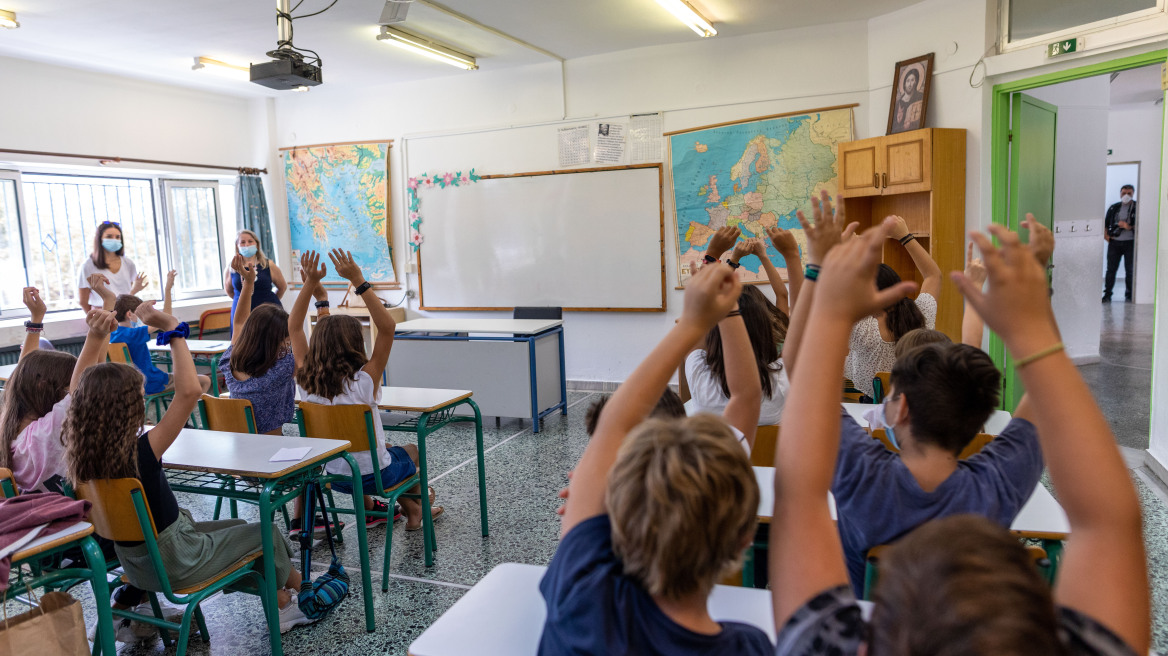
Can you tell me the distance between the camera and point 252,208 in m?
7.45

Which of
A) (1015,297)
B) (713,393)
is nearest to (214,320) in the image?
(713,393)

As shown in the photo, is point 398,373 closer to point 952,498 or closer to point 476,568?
point 476,568

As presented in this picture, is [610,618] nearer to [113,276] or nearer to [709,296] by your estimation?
[709,296]

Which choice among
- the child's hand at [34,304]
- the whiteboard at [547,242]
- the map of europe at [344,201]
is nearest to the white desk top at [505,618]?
the child's hand at [34,304]

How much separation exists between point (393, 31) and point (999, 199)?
4.30 m

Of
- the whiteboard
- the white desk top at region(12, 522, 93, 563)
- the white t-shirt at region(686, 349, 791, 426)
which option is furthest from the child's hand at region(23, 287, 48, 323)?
the whiteboard

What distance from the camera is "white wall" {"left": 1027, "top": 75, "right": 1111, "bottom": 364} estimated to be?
577cm

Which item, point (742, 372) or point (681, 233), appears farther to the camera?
point (681, 233)

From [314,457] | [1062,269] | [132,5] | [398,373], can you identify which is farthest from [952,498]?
[1062,269]

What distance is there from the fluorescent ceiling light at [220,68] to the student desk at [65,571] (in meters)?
5.11

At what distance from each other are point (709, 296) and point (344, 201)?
7184 millimetres

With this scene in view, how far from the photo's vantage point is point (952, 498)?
1.32 metres

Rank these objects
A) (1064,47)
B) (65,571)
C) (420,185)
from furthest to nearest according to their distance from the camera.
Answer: (420,185) → (1064,47) → (65,571)

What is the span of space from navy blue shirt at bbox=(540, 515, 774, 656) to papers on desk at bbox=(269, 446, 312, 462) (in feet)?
5.86
